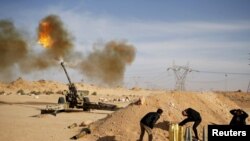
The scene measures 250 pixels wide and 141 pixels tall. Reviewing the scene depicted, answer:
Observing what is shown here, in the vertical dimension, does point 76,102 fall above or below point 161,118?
above

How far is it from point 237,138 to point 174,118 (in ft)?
25.2

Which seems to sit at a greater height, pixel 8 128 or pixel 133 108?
pixel 133 108

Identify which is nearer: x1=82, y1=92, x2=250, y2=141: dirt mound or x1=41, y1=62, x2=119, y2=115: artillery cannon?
x1=82, y1=92, x2=250, y2=141: dirt mound

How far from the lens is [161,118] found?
18.7 m

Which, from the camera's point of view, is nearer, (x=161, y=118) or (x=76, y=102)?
(x=161, y=118)

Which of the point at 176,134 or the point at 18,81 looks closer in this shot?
the point at 176,134

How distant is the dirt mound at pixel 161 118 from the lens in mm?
18047

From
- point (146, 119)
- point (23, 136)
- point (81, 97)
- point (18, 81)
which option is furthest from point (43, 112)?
point (18, 81)

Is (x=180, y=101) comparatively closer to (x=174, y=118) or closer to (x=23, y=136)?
(x=174, y=118)

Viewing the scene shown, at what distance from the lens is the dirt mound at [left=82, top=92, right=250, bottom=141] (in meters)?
18.0

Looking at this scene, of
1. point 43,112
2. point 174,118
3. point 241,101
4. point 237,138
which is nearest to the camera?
point 237,138

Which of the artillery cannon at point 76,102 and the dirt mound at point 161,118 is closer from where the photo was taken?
the dirt mound at point 161,118

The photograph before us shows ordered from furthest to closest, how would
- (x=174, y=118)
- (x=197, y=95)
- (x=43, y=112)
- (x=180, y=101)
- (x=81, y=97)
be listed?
1. (x=81, y=97)
2. (x=43, y=112)
3. (x=197, y=95)
4. (x=180, y=101)
5. (x=174, y=118)

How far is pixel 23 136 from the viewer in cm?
1952
